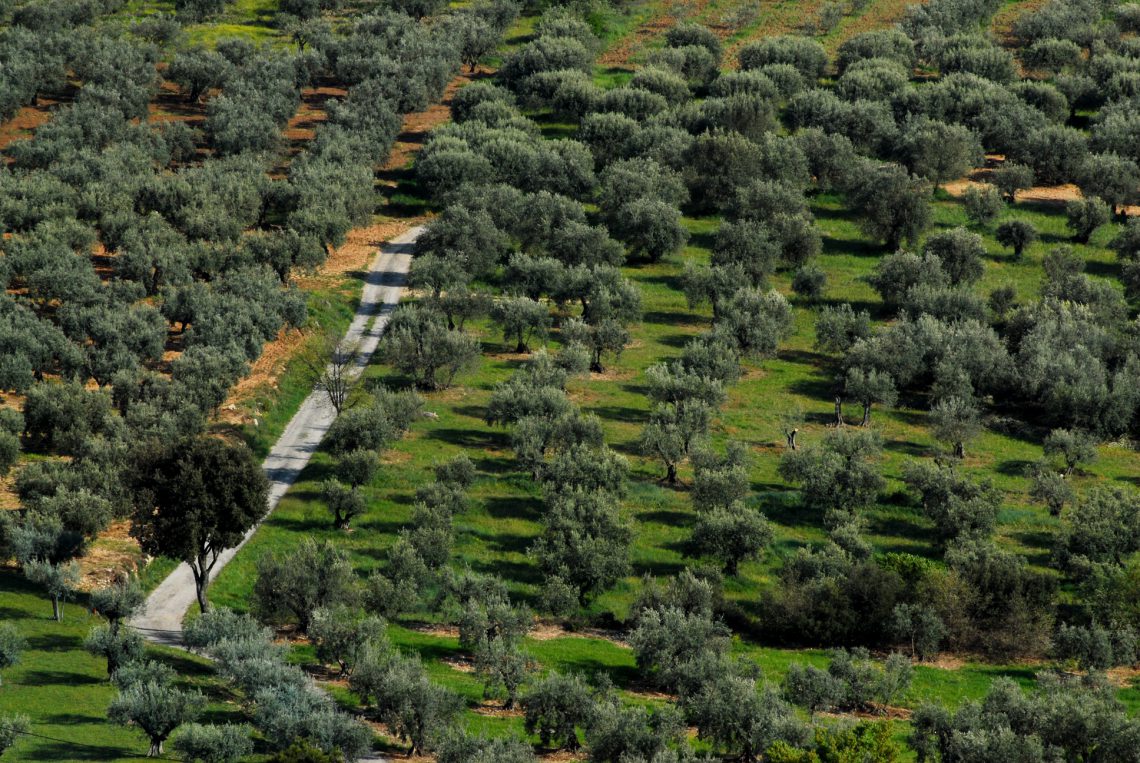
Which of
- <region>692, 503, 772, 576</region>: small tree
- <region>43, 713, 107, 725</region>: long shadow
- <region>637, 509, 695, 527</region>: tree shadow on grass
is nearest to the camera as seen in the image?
<region>43, 713, 107, 725</region>: long shadow

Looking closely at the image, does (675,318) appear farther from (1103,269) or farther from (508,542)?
(508,542)

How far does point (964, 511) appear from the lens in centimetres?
9775

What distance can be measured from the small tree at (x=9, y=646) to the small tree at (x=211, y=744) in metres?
10.2

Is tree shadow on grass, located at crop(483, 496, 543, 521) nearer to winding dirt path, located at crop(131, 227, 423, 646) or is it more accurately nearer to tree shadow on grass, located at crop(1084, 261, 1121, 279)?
winding dirt path, located at crop(131, 227, 423, 646)

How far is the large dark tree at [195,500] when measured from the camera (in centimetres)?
8138

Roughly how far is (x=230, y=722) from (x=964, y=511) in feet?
157

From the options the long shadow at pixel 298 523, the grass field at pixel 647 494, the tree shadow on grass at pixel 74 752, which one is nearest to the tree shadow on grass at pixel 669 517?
the grass field at pixel 647 494

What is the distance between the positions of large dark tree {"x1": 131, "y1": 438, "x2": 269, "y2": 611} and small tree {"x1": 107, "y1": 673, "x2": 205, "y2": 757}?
45.0 ft

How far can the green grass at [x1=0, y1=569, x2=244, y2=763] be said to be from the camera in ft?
220

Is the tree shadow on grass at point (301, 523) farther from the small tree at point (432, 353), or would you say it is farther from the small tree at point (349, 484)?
the small tree at point (432, 353)

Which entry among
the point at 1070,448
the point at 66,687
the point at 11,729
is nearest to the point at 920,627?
the point at 1070,448

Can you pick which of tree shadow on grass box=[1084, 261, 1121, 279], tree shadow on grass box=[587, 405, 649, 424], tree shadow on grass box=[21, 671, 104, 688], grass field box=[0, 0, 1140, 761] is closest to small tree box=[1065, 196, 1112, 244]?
grass field box=[0, 0, 1140, 761]

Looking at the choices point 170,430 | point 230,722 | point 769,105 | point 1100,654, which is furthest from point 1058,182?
point 230,722

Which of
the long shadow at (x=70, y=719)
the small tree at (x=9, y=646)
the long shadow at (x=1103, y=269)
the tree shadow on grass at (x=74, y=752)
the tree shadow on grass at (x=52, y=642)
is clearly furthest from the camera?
the long shadow at (x=1103, y=269)
